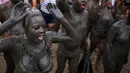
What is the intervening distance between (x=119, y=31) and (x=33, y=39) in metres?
2.19

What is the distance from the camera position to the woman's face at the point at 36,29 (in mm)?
3410

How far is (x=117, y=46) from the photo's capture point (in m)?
5.33

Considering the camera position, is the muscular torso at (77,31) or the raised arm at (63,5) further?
the muscular torso at (77,31)

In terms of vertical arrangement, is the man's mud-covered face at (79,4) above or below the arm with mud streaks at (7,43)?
below

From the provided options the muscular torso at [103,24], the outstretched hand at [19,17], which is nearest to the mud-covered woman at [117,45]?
the muscular torso at [103,24]

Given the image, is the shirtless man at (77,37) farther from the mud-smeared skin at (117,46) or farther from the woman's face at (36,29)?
the woman's face at (36,29)

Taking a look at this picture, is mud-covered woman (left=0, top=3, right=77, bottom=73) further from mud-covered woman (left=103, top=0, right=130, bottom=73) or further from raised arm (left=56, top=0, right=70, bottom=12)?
mud-covered woman (left=103, top=0, right=130, bottom=73)

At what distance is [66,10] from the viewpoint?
514cm

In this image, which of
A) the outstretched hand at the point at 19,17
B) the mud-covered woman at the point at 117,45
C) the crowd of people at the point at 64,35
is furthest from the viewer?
the mud-covered woman at the point at 117,45

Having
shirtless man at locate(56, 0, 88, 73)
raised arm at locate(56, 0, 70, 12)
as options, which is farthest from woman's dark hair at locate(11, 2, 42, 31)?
shirtless man at locate(56, 0, 88, 73)

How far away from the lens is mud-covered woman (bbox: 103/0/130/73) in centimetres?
520

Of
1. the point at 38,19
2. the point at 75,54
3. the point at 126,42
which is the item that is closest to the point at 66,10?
the point at 75,54

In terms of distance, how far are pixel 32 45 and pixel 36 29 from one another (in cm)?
31

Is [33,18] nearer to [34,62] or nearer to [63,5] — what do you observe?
[34,62]
